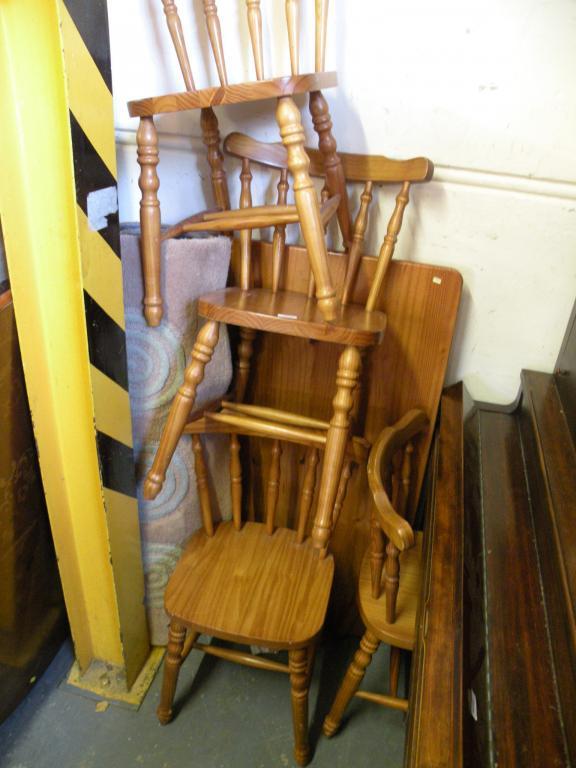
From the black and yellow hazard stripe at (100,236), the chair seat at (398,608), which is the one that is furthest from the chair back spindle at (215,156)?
the chair seat at (398,608)

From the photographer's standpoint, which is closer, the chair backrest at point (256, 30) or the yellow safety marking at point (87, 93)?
the yellow safety marking at point (87, 93)

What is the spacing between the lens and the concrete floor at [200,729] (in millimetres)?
1095

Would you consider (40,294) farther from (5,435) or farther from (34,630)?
(34,630)

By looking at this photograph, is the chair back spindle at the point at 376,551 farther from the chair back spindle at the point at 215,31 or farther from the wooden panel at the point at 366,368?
the chair back spindle at the point at 215,31

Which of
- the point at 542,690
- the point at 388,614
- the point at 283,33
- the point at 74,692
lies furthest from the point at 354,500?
the point at 283,33

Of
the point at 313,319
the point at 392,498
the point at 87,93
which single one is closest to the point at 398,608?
the point at 392,498

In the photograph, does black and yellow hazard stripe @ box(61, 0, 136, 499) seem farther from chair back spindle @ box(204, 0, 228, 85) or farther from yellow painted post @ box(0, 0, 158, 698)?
chair back spindle @ box(204, 0, 228, 85)

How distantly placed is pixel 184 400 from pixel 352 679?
0.64 m

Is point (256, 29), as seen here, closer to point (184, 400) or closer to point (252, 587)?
point (184, 400)

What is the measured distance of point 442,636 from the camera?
666mm

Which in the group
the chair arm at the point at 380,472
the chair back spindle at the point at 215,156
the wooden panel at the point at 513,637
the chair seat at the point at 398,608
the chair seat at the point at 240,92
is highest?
the chair seat at the point at 240,92

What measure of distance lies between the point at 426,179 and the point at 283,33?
1.19 feet

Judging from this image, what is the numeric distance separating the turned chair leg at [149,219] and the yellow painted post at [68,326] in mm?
56

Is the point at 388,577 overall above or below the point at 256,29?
below
